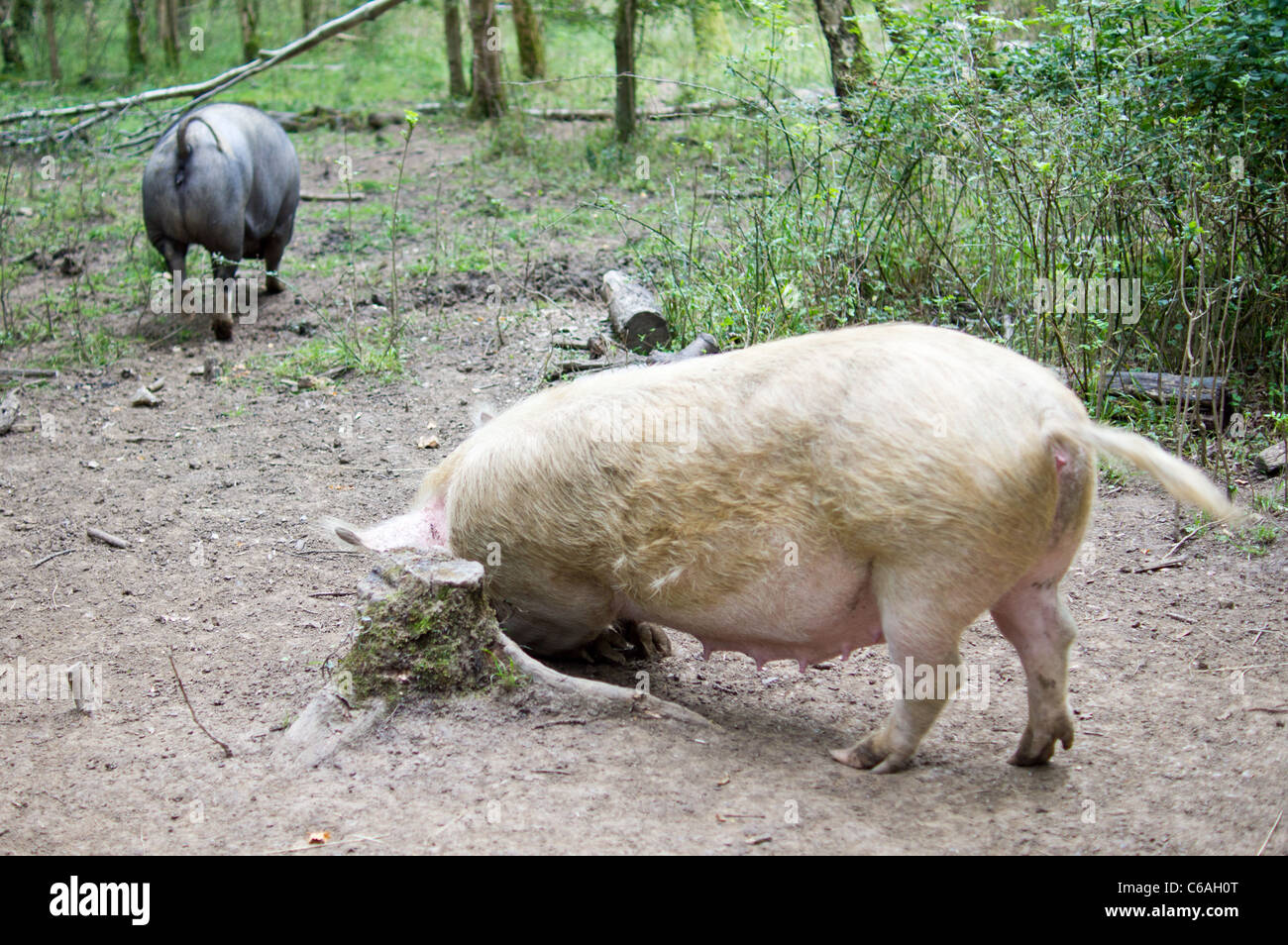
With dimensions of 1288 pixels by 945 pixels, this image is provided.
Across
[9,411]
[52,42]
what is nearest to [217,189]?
[9,411]

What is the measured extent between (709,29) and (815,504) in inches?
420

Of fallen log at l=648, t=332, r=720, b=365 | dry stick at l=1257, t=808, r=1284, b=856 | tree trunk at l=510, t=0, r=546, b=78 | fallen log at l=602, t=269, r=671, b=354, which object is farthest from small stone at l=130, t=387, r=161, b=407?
tree trunk at l=510, t=0, r=546, b=78

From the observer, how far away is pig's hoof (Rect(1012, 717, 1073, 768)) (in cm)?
317

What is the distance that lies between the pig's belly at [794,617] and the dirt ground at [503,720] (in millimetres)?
294

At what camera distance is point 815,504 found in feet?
9.87

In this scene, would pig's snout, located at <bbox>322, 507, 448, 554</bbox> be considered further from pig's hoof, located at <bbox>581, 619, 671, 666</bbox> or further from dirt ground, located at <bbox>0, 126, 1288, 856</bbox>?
pig's hoof, located at <bbox>581, 619, 671, 666</bbox>

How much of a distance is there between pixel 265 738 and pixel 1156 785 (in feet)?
8.35

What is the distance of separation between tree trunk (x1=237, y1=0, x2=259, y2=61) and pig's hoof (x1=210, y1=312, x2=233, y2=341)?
34.0 feet

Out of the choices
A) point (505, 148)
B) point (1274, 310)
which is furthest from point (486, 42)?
point (1274, 310)

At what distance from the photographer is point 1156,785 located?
304cm

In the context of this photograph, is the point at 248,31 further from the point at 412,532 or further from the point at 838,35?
the point at 412,532

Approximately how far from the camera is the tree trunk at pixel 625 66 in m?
10.3

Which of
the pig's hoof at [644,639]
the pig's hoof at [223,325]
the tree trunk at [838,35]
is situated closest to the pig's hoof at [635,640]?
the pig's hoof at [644,639]

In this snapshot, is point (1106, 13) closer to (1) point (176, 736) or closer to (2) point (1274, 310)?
(2) point (1274, 310)
